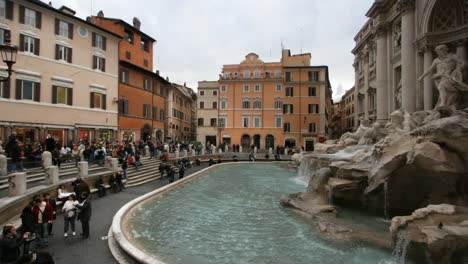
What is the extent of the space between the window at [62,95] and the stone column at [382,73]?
27827 millimetres

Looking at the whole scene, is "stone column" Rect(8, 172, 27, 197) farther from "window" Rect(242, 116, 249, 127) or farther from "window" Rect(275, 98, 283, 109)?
"window" Rect(275, 98, 283, 109)

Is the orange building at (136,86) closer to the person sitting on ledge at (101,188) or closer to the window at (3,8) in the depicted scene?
the window at (3,8)

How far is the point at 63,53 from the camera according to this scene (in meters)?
25.3

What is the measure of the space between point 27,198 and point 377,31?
95.0 ft

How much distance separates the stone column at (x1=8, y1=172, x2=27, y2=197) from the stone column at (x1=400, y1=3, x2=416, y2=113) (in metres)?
22.9

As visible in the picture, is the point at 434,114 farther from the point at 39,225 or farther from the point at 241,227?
the point at 39,225

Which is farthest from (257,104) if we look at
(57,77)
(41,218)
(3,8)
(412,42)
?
(41,218)

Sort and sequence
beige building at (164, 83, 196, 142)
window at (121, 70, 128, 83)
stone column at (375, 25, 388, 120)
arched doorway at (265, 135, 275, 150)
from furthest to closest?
1. arched doorway at (265, 135, 275, 150)
2. beige building at (164, 83, 196, 142)
3. window at (121, 70, 128, 83)
4. stone column at (375, 25, 388, 120)

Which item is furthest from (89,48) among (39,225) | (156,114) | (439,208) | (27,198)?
(439,208)

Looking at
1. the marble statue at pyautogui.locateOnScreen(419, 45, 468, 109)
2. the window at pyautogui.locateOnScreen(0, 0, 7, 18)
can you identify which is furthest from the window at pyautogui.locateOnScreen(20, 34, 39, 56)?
the marble statue at pyautogui.locateOnScreen(419, 45, 468, 109)

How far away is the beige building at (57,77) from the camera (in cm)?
2155

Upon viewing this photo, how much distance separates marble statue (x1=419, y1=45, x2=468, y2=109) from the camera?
14477 mm

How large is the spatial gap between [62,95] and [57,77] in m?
1.55

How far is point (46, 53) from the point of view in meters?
23.8
